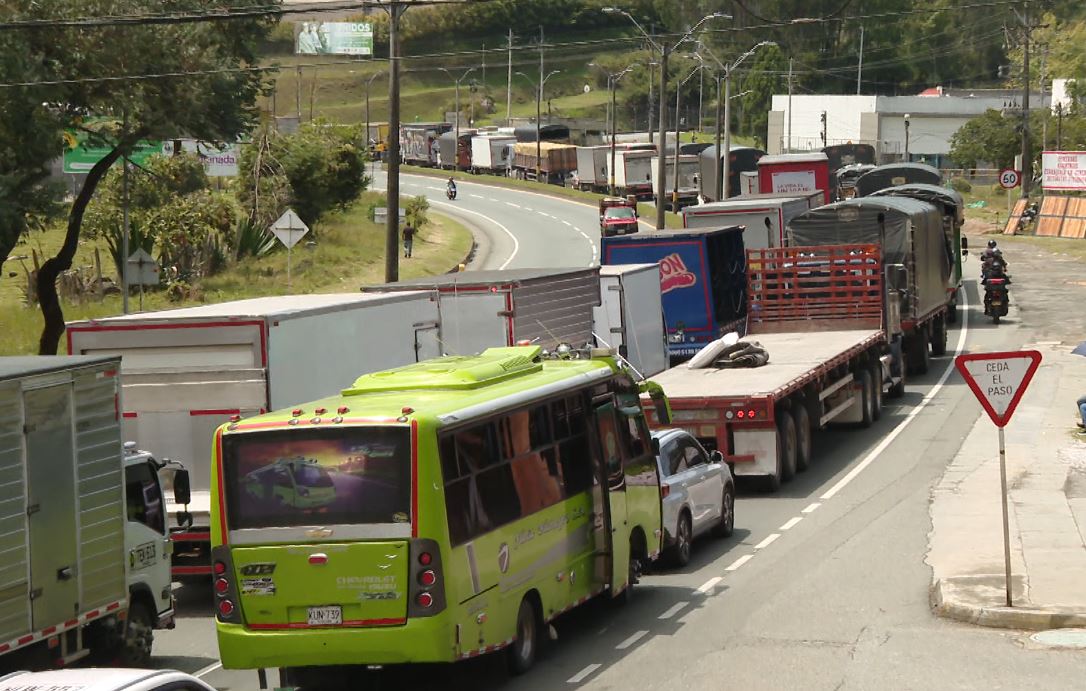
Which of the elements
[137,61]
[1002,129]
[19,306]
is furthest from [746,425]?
[1002,129]

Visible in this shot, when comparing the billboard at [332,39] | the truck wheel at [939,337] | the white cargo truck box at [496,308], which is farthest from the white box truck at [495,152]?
the white cargo truck box at [496,308]

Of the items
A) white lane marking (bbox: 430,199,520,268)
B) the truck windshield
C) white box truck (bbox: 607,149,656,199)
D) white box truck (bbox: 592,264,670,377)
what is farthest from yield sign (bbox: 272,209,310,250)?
white box truck (bbox: 607,149,656,199)

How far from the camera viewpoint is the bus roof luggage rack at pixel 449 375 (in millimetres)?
12875

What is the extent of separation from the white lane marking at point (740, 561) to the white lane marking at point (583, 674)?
4339 mm

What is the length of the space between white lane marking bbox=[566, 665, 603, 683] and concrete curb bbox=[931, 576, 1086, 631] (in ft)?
11.1

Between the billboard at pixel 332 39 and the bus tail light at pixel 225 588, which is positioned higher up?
the billboard at pixel 332 39

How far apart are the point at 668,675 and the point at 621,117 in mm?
164213

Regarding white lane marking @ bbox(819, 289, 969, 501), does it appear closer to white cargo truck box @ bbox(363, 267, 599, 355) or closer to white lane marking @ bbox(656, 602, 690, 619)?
white cargo truck box @ bbox(363, 267, 599, 355)

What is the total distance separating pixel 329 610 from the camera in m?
11.7

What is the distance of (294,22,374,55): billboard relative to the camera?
145125mm

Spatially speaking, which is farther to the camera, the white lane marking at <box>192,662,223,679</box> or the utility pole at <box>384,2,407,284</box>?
the utility pole at <box>384,2,407,284</box>

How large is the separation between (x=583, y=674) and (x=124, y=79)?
21281 millimetres

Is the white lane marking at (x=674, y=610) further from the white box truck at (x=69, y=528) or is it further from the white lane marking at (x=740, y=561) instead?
the white box truck at (x=69, y=528)

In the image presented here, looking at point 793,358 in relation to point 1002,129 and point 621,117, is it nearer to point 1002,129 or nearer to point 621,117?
point 1002,129
